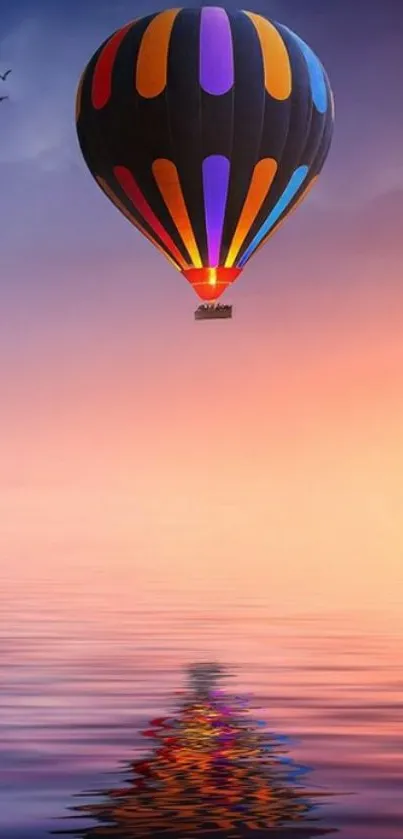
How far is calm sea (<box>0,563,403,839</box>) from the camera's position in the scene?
24.4 metres

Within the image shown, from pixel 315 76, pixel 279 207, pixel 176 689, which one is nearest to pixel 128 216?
pixel 279 207

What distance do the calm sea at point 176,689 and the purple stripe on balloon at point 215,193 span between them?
11.0 meters

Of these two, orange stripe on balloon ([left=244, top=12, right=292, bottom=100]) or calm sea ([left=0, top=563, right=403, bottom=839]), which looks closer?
calm sea ([left=0, top=563, right=403, bottom=839])

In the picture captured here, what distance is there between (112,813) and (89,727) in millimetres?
8009

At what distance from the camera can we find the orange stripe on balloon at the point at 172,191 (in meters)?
49.9

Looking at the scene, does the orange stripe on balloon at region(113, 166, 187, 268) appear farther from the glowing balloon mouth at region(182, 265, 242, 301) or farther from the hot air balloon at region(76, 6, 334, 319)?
the glowing balloon mouth at region(182, 265, 242, 301)

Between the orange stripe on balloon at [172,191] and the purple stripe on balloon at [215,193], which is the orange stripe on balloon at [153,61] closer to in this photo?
the orange stripe on balloon at [172,191]

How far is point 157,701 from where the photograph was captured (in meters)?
35.6

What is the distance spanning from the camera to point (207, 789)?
81.9 ft

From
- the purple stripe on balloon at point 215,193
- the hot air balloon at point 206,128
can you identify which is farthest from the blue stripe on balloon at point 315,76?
the purple stripe on balloon at point 215,193

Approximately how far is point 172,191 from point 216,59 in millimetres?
3723

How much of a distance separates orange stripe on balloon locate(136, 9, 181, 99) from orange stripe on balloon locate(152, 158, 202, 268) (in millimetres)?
2031

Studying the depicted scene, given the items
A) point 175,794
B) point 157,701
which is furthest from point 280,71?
point 175,794

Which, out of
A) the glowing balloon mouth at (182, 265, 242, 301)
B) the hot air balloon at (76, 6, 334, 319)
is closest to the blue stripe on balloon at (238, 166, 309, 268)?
the hot air balloon at (76, 6, 334, 319)
